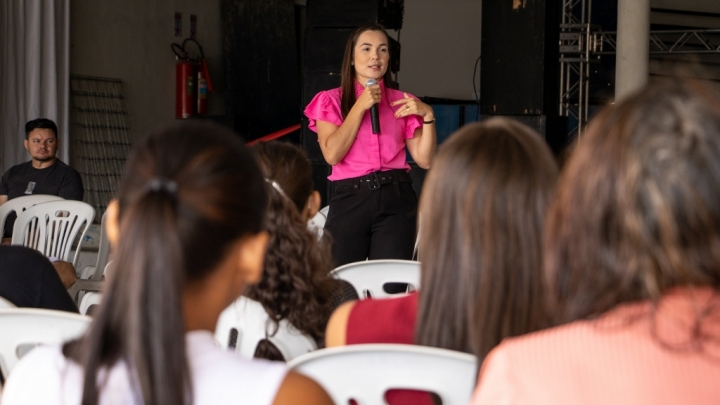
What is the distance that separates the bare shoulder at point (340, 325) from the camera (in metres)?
1.43

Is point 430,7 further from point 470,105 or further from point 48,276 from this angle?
point 48,276

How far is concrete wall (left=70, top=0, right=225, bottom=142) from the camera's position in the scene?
316 inches

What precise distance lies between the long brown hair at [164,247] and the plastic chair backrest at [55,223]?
373cm

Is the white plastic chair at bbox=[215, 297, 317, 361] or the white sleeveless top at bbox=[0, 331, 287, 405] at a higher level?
the white sleeveless top at bbox=[0, 331, 287, 405]

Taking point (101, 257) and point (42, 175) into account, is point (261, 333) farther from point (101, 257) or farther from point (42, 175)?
point (42, 175)

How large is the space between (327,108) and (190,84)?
605 cm

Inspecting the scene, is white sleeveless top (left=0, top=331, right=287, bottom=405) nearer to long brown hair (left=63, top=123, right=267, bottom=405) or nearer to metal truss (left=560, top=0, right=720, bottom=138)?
long brown hair (left=63, top=123, right=267, bottom=405)

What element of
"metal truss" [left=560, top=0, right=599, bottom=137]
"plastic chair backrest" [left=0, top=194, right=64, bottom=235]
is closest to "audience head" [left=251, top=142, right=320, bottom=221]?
"plastic chair backrest" [left=0, top=194, right=64, bottom=235]

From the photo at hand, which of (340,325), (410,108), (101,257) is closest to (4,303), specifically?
(340,325)

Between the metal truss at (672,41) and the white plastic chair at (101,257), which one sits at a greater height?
the metal truss at (672,41)

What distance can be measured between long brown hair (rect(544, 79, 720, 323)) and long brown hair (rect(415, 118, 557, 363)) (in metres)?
0.32

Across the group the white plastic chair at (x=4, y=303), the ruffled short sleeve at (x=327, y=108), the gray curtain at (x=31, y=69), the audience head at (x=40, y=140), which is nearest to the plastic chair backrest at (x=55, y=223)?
the audience head at (x=40, y=140)

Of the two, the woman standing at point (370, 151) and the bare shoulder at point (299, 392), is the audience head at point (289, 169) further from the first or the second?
the woman standing at point (370, 151)

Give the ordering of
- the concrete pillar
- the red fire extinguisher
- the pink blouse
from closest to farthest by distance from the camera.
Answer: the pink blouse, the concrete pillar, the red fire extinguisher
